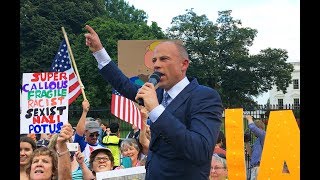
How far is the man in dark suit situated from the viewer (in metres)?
3.01

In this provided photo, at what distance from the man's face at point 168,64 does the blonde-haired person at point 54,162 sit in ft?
4.36

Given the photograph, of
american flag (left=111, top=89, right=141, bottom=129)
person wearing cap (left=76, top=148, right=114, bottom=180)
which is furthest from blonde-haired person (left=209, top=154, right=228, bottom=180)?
american flag (left=111, top=89, right=141, bottom=129)

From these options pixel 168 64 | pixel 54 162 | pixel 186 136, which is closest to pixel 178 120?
pixel 186 136

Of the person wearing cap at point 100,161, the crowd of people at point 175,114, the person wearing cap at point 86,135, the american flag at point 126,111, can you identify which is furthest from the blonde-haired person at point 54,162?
the american flag at point 126,111

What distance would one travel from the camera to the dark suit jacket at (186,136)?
9.85 ft

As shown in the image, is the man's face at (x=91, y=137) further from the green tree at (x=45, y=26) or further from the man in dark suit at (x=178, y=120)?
the green tree at (x=45, y=26)

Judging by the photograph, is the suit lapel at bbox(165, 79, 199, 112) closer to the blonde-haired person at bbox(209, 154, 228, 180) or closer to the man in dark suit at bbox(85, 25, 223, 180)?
the man in dark suit at bbox(85, 25, 223, 180)

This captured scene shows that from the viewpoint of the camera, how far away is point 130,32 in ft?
168

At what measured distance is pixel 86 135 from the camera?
25.5 feet

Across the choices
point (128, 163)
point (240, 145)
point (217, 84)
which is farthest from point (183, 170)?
point (217, 84)

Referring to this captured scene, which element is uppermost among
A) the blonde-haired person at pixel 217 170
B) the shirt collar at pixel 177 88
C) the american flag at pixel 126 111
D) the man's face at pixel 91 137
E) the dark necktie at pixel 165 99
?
the shirt collar at pixel 177 88

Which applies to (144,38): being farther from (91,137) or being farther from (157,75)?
(157,75)

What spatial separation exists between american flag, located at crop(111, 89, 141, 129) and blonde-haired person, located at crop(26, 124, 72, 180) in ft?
16.1

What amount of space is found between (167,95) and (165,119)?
46cm
